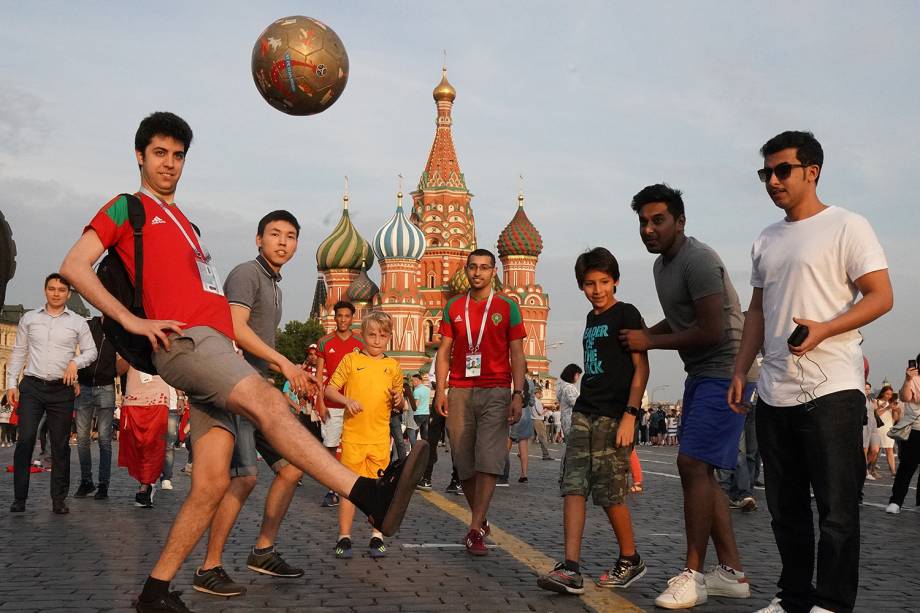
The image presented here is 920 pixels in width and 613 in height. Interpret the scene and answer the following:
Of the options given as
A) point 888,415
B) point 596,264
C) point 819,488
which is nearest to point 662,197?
point 596,264

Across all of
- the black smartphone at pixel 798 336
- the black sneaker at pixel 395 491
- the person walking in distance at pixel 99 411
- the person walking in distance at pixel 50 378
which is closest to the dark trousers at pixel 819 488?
the black smartphone at pixel 798 336

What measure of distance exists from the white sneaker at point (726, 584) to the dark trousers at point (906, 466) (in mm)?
6085

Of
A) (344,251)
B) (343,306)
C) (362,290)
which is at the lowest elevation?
(343,306)

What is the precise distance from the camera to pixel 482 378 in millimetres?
7398

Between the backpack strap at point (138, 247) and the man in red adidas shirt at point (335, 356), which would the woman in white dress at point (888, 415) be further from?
the backpack strap at point (138, 247)

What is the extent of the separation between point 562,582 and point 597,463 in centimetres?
75

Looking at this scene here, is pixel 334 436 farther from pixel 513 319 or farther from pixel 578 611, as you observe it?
pixel 578 611

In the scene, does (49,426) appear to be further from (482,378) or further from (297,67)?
(482,378)

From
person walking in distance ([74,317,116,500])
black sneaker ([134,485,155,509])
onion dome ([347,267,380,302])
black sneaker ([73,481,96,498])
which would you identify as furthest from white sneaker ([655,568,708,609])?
onion dome ([347,267,380,302])

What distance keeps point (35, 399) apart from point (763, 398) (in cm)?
679

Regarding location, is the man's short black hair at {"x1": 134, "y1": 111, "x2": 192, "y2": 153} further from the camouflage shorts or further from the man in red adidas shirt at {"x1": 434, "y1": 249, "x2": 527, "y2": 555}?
the man in red adidas shirt at {"x1": 434, "y1": 249, "x2": 527, "y2": 555}

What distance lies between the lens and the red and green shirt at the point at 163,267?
4.32 m

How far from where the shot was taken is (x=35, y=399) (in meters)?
9.19

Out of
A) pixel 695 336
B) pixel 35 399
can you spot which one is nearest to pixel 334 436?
pixel 35 399
